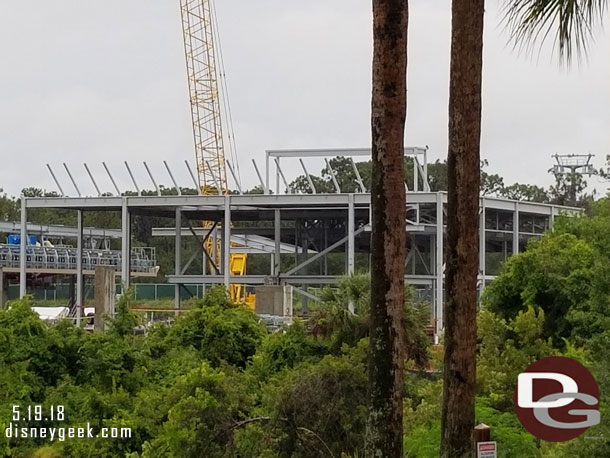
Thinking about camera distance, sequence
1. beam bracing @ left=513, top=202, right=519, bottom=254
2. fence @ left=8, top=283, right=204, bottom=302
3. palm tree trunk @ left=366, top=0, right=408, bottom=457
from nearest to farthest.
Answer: palm tree trunk @ left=366, top=0, right=408, bottom=457, beam bracing @ left=513, top=202, right=519, bottom=254, fence @ left=8, top=283, right=204, bottom=302

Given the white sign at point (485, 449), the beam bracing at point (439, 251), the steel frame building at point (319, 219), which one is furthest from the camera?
the steel frame building at point (319, 219)

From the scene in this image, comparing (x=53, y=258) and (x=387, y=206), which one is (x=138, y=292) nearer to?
(x=53, y=258)

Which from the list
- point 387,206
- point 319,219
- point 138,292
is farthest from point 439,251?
point 138,292

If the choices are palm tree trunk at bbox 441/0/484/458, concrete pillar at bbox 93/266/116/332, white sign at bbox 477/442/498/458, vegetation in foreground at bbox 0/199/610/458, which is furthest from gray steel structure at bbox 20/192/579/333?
white sign at bbox 477/442/498/458

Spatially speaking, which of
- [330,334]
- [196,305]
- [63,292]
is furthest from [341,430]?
[63,292]

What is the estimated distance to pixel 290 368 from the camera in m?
24.4

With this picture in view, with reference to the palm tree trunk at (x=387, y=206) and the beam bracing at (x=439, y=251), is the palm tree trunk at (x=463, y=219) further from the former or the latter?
the beam bracing at (x=439, y=251)

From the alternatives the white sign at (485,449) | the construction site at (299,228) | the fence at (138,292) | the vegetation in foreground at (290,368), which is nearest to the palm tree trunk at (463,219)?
the vegetation in foreground at (290,368)

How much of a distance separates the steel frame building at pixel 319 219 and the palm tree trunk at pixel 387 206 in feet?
99.6

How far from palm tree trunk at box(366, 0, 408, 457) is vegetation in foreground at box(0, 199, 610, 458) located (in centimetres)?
209

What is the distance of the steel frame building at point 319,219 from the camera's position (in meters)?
48.8

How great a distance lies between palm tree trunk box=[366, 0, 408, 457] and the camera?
45.3 ft

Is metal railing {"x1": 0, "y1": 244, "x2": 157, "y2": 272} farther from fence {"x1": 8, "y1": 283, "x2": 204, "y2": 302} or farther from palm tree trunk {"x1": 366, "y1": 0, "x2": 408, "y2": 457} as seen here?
palm tree trunk {"x1": 366, "y1": 0, "x2": 408, "y2": 457}

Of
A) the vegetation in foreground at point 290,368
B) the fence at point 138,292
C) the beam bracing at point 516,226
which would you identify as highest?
the beam bracing at point 516,226
